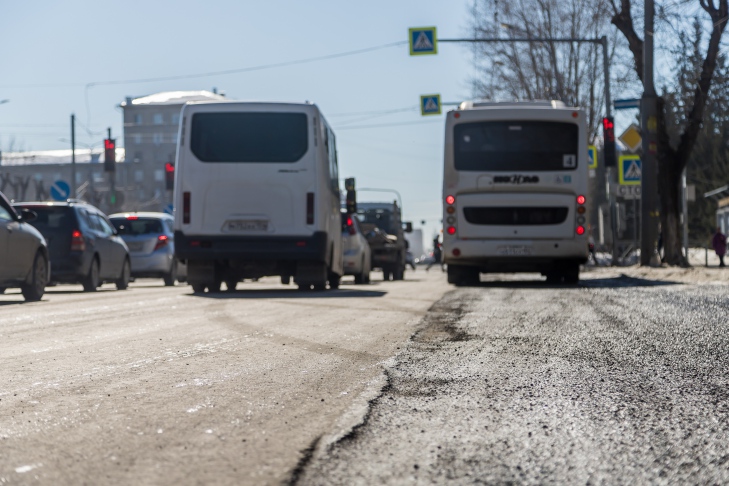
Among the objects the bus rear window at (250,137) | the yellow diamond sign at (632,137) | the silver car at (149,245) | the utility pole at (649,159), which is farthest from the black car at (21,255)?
the yellow diamond sign at (632,137)

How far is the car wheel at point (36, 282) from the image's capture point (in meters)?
14.6

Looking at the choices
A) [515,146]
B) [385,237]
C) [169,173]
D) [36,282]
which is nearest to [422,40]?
[385,237]

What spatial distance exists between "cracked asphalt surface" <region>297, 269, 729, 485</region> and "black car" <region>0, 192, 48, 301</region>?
6.31 m

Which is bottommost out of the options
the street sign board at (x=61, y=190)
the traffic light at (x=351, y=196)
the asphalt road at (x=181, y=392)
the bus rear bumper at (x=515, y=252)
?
the asphalt road at (x=181, y=392)

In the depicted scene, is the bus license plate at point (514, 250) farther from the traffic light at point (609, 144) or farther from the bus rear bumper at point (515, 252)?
the traffic light at point (609, 144)

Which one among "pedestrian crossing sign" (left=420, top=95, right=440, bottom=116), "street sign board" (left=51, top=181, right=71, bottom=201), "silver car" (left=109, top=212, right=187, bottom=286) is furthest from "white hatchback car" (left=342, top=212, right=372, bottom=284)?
"pedestrian crossing sign" (left=420, top=95, right=440, bottom=116)

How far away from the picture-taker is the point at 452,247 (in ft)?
62.7

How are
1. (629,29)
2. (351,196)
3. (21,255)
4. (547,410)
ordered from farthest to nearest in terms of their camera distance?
1. (629,29)
2. (351,196)
3. (21,255)
4. (547,410)

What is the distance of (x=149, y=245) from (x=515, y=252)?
28.8 ft

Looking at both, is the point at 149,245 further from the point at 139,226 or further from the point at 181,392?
the point at 181,392

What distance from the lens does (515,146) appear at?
19.2 m

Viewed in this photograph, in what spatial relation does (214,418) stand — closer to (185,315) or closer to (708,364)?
(708,364)

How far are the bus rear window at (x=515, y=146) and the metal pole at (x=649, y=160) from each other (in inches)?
273

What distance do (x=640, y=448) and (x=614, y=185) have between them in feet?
93.8
